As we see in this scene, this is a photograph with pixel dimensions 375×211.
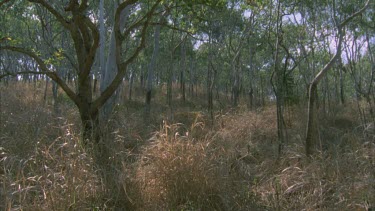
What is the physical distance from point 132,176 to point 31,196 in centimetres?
128

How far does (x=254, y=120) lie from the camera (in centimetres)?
1174

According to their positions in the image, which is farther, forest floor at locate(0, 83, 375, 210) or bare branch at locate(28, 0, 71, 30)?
bare branch at locate(28, 0, 71, 30)

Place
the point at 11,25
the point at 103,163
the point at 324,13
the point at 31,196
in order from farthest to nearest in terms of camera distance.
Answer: the point at 11,25
the point at 324,13
the point at 103,163
the point at 31,196

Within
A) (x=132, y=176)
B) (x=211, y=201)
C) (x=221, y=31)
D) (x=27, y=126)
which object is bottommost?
(x=211, y=201)

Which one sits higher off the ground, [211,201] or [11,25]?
[11,25]

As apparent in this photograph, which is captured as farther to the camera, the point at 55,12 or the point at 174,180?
the point at 55,12

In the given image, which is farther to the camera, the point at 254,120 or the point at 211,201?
the point at 254,120

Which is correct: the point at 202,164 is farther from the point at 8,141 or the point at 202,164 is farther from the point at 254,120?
the point at 254,120

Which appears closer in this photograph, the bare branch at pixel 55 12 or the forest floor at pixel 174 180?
the forest floor at pixel 174 180

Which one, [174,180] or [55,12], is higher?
[55,12]

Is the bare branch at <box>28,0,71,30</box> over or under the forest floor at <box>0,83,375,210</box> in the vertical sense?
over

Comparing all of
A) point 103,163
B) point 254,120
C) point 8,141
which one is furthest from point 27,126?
point 254,120

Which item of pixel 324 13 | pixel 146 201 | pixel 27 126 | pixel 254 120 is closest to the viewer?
pixel 146 201

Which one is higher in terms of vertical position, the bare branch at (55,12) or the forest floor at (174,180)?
the bare branch at (55,12)
